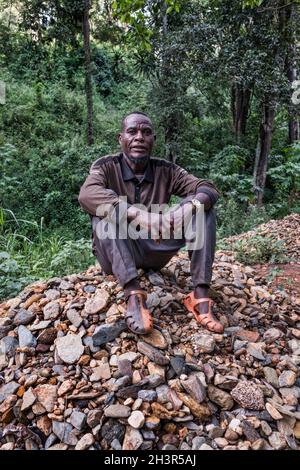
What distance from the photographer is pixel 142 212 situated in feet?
7.53

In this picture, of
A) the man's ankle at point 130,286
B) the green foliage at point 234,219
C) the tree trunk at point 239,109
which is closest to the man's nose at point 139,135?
the man's ankle at point 130,286

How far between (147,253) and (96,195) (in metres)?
0.54

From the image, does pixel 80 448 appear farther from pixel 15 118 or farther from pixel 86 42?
pixel 15 118

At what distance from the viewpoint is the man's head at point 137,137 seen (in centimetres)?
257

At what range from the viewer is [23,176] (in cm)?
824

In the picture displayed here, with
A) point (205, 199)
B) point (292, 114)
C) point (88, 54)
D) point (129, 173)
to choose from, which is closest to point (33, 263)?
point (129, 173)

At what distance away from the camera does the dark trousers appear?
90.4 inches

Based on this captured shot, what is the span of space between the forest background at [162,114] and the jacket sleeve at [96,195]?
167cm

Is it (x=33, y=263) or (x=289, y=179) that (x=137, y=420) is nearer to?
(x=33, y=263)

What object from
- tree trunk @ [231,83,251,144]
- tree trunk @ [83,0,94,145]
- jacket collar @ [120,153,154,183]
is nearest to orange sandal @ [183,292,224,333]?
jacket collar @ [120,153,154,183]

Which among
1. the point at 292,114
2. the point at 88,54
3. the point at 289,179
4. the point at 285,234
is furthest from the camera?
the point at 88,54

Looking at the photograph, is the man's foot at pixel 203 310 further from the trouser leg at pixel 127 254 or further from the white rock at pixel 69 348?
the white rock at pixel 69 348
